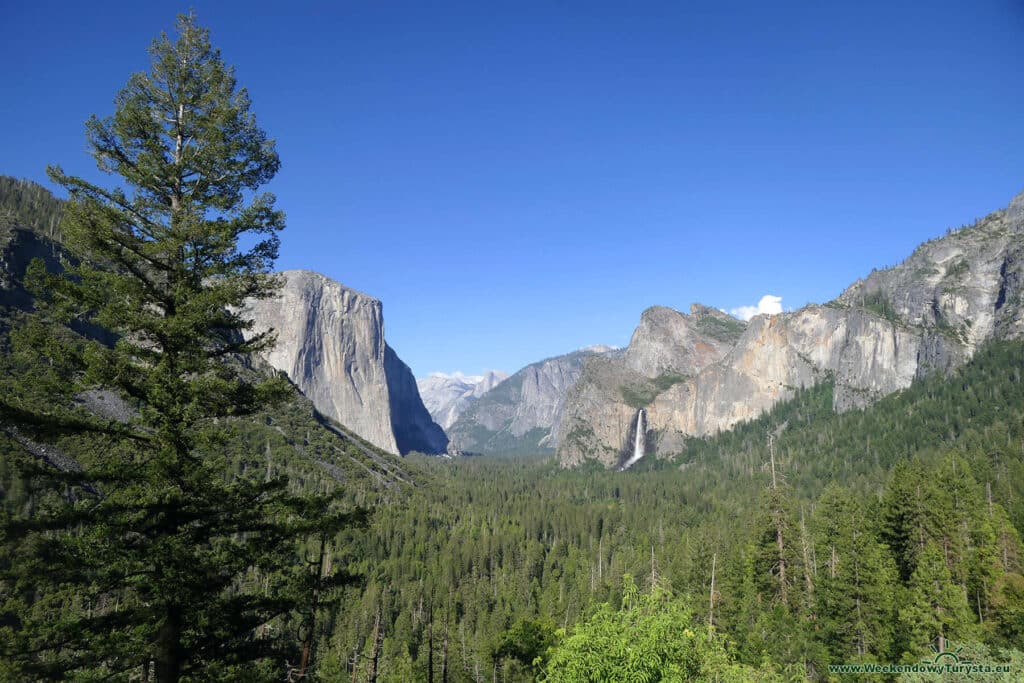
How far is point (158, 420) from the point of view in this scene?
36.1 ft

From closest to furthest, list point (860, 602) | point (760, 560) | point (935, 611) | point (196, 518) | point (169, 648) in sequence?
point (169, 648) → point (196, 518) → point (935, 611) → point (860, 602) → point (760, 560)

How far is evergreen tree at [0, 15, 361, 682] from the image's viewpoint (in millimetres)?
9961

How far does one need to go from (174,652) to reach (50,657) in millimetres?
2026

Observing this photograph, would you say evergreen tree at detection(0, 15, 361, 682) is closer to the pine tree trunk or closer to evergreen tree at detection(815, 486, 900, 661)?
the pine tree trunk

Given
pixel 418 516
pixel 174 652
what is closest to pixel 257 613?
pixel 174 652

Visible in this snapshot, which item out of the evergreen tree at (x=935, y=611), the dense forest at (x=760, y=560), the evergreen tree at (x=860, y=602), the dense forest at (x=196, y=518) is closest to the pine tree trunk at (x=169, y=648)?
the dense forest at (x=196, y=518)

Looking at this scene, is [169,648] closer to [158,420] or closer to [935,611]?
[158,420]

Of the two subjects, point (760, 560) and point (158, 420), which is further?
point (760, 560)

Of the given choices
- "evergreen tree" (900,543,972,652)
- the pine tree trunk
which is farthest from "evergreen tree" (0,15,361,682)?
"evergreen tree" (900,543,972,652)

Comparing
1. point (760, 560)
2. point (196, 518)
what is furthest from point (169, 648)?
point (760, 560)

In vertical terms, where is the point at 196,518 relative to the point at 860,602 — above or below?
above

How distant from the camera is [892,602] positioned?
39.0 metres

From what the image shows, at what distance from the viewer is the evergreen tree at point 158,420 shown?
9961 millimetres

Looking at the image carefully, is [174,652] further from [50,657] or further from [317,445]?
[317,445]
